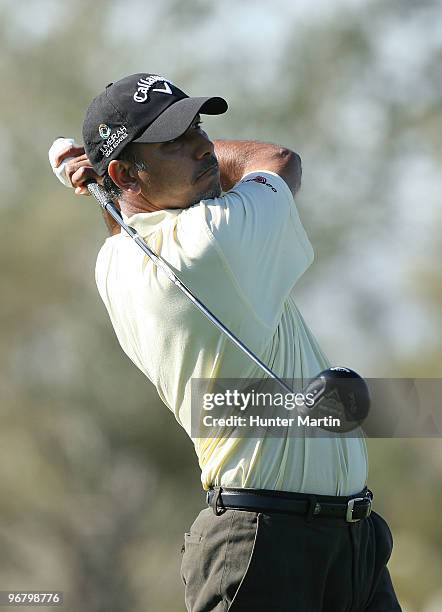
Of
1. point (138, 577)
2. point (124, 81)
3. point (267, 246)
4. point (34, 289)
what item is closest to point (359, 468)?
point (267, 246)

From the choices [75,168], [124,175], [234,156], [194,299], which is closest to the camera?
[194,299]

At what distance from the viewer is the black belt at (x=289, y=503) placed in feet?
9.46

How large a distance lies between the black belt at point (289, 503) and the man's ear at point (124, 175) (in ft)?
2.58

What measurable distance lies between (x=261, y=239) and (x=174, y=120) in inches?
14.5

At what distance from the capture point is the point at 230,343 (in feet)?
9.61

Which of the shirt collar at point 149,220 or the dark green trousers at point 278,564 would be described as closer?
the dark green trousers at point 278,564

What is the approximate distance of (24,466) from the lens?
12000mm

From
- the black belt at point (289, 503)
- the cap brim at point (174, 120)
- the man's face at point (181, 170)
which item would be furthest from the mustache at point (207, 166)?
the black belt at point (289, 503)

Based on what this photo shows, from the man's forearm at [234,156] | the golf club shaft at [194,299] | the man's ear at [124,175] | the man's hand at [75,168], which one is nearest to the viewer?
the golf club shaft at [194,299]

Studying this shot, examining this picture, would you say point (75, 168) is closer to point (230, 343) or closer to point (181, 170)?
point (181, 170)

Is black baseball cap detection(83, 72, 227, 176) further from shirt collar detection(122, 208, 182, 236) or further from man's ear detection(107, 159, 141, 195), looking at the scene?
shirt collar detection(122, 208, 182, 236)

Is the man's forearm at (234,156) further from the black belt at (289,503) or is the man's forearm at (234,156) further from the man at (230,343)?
the black belt at (289,503)

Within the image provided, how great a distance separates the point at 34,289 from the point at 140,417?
1.72m

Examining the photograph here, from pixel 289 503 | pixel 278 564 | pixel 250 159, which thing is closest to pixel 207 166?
pixel 250 159
